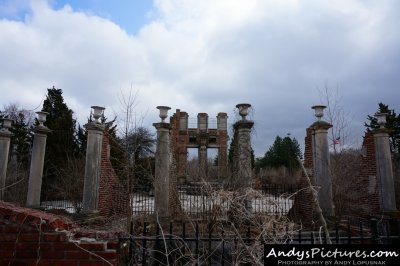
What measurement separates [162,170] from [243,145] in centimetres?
256

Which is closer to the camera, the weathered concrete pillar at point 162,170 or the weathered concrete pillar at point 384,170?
the weathered concrete pillar at point 162,170

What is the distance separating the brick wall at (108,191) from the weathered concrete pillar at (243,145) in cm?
417

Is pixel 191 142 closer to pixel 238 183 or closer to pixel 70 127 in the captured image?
pixel 70 127

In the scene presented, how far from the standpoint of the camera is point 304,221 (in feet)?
35.3

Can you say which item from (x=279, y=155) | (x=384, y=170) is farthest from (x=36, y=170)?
(x=279, y=155)

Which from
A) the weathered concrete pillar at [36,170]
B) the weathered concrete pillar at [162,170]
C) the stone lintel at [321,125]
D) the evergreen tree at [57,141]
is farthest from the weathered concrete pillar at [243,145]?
the evergreen tree at [57,141]

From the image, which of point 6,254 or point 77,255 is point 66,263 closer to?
point 77,255

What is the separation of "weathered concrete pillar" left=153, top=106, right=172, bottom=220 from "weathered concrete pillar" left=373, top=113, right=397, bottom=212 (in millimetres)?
6633

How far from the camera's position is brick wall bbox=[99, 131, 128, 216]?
38.7 feet

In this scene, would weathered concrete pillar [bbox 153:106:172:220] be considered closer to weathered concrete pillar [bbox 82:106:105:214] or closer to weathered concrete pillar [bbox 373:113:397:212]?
weathered concrete pillar [bbox 82:106:105:214]

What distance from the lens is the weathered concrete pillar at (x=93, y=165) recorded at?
34.6 ft

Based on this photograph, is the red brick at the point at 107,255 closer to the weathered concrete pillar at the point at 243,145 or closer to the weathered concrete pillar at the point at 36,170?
the weathered concrete pillar at the point at 243,145

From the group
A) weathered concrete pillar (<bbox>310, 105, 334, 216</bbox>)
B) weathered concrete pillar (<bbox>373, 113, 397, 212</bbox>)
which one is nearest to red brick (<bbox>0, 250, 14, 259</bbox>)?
weathered concrete pillar (<bbox>310, 105, 334, 216</bbox>)

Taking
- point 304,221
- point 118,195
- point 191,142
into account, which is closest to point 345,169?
point 304,221
